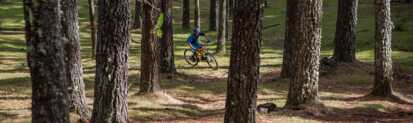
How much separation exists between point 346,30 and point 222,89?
6498 millimetres

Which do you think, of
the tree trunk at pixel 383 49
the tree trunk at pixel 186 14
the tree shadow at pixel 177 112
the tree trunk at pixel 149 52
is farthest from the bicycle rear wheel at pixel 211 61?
the tree trunk at pixel 186 14

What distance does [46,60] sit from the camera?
641 centimetres

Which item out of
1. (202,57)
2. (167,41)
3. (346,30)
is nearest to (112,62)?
(167,41)

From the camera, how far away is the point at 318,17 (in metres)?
15.4

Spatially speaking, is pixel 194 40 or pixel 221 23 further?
pixel 221 23

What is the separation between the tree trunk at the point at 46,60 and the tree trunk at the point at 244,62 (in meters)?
4.33

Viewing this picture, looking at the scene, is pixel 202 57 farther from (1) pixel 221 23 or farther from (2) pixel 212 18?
(2) pixel 212 18

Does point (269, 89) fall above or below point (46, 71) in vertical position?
below

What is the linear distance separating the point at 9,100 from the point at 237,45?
898 centimetres

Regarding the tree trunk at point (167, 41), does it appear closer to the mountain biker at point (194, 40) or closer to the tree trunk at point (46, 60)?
the mountain biker at point (194, 40)

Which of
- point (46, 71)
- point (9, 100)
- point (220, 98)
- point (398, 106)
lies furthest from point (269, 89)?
point (46, 71)

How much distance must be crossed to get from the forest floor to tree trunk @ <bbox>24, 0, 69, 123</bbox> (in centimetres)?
126

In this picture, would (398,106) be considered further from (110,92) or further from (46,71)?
(46,71)

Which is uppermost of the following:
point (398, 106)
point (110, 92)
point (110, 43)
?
point (110, 43)
